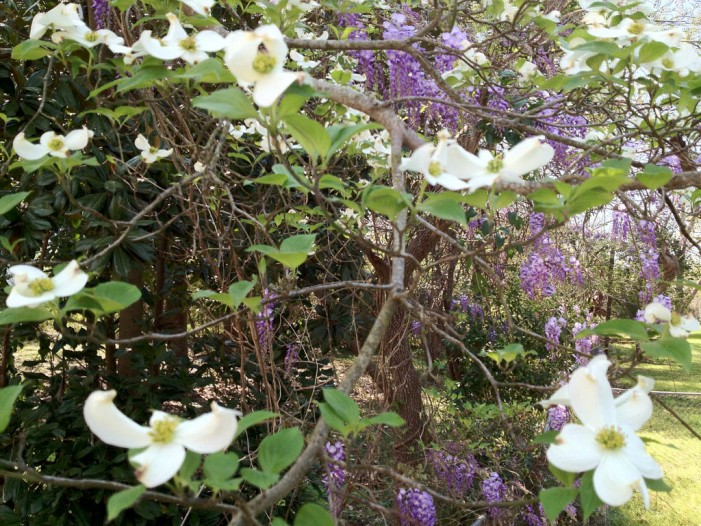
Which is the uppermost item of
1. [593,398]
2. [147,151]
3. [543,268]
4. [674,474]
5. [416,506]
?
[593,398]

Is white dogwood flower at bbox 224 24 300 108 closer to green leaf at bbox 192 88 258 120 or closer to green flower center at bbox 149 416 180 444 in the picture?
green leaf at bbox 192 88 258 120

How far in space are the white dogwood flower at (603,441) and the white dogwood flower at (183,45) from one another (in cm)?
54

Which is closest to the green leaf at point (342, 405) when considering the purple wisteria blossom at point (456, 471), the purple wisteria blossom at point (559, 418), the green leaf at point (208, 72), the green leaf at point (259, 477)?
the green leaf at point (259, 477)

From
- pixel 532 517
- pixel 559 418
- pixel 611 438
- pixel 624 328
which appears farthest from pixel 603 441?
pixel 559 418

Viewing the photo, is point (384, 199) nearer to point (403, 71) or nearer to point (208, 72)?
point (208, 72)

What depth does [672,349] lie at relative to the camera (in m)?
0.65

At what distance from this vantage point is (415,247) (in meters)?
2.89

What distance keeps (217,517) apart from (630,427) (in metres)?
1.85

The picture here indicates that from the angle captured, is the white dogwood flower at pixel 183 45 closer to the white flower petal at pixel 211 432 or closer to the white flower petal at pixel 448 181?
the white flower petal at pixel 448 181

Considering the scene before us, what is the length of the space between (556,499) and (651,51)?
0.65m

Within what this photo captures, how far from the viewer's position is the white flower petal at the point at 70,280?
58 centimetres

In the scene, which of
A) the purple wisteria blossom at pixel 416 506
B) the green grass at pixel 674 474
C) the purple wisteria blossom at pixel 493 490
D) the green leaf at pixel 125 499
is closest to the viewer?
the green leaf at pixel 125 499

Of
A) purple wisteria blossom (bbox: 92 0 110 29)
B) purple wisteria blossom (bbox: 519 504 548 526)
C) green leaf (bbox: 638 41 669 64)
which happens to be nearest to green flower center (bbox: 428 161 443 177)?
green leaf (bbox: 638 41 669 64)

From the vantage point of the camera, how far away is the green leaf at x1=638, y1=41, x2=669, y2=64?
0.87m
